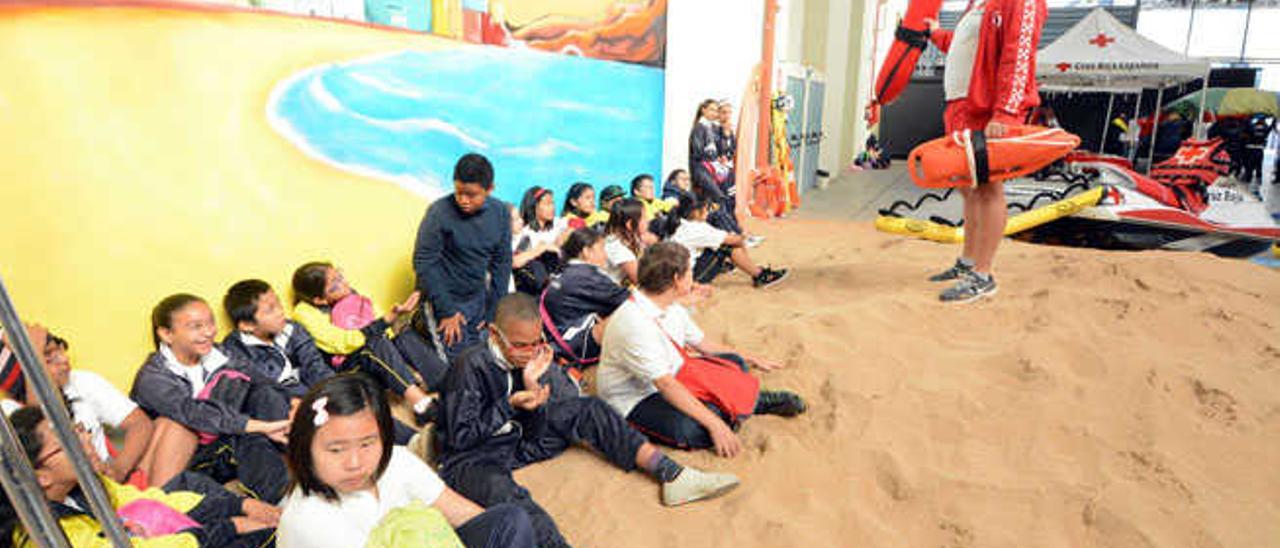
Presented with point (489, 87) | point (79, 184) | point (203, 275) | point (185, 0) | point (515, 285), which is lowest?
point (515, 285)

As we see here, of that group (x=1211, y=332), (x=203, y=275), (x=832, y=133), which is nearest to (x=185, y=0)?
(x=203, y=275)

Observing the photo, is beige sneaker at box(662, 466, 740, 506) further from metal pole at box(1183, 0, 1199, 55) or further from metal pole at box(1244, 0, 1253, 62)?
metal pole at box(1244, 0, 1253, 62)

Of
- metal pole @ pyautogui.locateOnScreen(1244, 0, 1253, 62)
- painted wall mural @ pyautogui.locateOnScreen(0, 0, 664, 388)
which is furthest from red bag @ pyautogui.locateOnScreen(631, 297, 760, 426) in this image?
metal pole @ pyautogui.locateOnScreen(1244, 0, 1253, 62)

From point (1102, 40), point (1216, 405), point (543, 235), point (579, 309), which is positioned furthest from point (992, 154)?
point (1102, 40)

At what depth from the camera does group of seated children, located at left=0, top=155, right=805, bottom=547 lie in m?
1.62

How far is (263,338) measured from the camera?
2.92 m

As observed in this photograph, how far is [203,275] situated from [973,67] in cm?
392

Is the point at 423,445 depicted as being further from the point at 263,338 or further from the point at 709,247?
the point at 709,247

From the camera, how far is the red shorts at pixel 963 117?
4.06 metres

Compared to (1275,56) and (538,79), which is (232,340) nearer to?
(538,79)

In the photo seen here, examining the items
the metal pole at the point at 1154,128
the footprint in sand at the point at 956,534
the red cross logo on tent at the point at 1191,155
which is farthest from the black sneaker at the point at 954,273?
the metal pole at the point at 1154,128

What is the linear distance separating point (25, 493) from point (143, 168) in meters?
2.12

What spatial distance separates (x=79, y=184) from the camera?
2441mm

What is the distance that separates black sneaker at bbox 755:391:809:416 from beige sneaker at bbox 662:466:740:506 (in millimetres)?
577
